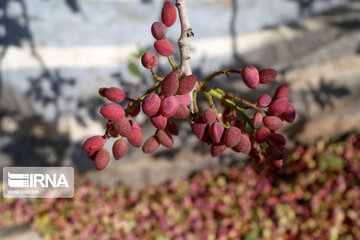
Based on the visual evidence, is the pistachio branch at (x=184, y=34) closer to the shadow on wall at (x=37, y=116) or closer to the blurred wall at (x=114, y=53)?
the blurred wall at (x=114, y=53)

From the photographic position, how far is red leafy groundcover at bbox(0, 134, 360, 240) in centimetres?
251

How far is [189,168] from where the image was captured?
2.95m

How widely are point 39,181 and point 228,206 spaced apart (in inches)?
62.2

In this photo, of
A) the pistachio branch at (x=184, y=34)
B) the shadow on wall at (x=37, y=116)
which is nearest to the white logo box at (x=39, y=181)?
the shadow on wall at (x=37, y=116)

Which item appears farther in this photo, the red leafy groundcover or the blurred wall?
the red leafy groundcover

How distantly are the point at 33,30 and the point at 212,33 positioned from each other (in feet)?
4.25

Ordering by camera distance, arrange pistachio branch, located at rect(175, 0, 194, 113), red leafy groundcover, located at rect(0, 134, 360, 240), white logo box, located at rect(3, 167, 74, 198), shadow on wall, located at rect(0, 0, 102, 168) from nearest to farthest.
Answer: pistachio branch, located at rect(175, 0, 194, 113)
shadow on wall, located at rect(0, 0, 102, 168)
red leafy groundcover, located at rect(0, 134, 360, 240)
white logo box, located at rect(3, 167, 74, 198)

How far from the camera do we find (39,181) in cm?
270

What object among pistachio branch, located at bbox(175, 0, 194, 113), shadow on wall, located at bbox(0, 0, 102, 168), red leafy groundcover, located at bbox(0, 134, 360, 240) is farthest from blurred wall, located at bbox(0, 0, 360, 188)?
pistachio branch, located at bbox(175, 0, 194, 113)

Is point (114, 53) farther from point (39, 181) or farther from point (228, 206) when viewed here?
point (228, 206)

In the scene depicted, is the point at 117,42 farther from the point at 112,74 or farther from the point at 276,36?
the point at 276,36

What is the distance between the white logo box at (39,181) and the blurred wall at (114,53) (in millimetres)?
87

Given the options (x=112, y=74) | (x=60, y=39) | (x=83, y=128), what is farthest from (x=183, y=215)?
(x=60, y=39)

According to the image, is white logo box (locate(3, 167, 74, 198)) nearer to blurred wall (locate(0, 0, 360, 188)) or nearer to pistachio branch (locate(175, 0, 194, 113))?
blurred wall (locate(0, 0, 360, 188))
